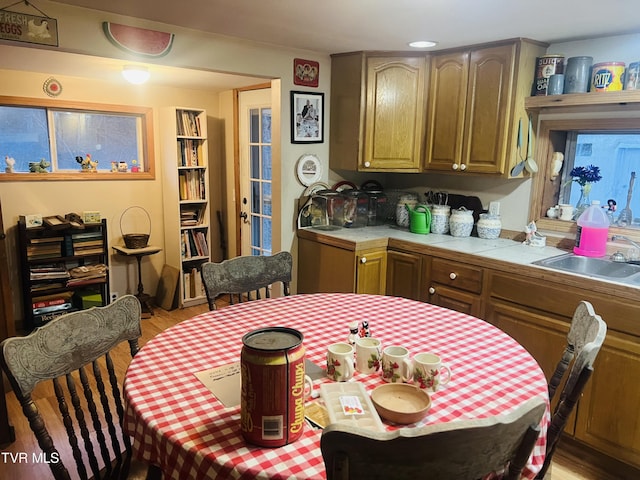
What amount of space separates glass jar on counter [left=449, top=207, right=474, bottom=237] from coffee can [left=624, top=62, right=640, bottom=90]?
1145 mm

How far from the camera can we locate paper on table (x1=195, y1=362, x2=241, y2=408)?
3.91ft

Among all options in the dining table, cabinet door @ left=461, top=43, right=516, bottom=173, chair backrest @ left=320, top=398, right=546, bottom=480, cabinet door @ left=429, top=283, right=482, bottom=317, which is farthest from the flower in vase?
chair backrest @ left=320, top=398, right=546, bottom=480

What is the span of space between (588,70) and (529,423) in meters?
2.37

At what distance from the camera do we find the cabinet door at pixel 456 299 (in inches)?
106

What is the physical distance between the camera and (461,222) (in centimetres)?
318

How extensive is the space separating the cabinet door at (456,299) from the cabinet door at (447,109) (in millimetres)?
822

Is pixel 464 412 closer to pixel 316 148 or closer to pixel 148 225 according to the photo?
pixel 316 148

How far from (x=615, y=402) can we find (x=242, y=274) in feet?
5.95

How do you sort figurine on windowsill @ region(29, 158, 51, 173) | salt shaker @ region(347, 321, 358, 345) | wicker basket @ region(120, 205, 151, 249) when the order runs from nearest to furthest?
1. salt shaker @ region(347, 321, 358, 345)
2. figurine on windowsill @ region(29, 158, 51, 173)
3. wicker basket @ region(120, 205, 151, 249)

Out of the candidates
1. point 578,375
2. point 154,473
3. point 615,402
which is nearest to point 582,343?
point 578,375

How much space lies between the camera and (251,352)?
0.95 m

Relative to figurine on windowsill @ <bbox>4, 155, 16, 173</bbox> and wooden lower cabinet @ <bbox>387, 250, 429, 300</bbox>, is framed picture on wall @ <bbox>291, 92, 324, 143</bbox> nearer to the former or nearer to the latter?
wooden lower cabinet @ <bbox>387, 250, 429, 300</bbox>

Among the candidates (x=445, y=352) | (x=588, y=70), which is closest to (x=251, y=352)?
(x=445, y=352)

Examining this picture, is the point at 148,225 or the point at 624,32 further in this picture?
the point at 148,225
